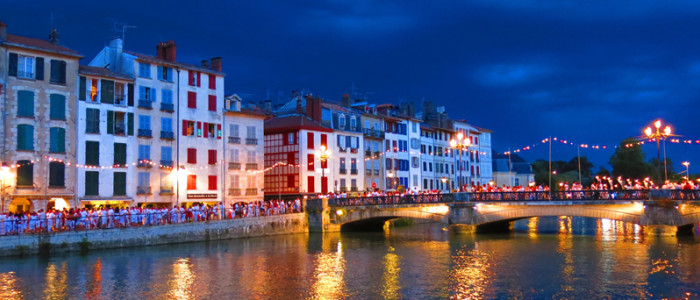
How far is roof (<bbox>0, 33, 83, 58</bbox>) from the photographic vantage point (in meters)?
48.5

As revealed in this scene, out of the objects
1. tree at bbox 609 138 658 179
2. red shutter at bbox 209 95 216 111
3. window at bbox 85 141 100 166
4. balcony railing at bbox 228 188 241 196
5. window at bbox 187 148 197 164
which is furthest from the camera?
tree at bbox 609 138 658 179

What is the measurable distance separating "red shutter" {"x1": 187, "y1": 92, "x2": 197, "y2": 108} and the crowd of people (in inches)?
398

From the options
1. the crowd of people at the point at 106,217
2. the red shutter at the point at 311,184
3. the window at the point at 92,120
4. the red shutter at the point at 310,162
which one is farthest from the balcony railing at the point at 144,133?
the red shutter at the point at 311,184

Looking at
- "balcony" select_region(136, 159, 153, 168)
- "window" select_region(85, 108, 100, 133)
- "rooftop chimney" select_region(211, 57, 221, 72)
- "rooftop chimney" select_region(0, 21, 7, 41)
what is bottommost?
"balcony" select_region(136, 159, 153, 168)

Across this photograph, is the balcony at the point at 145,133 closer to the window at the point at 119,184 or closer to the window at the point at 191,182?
the window at the point at 119,184

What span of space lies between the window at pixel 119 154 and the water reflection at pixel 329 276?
21.0 meters

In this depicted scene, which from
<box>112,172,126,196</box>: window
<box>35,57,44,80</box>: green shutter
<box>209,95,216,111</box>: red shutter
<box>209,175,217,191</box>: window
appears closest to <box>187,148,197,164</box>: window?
<box>209,175,217,191</box>: window

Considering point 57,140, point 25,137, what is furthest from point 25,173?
point 57,140

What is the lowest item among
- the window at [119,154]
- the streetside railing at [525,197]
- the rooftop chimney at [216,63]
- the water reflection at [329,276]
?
the water reflection at [329,276]

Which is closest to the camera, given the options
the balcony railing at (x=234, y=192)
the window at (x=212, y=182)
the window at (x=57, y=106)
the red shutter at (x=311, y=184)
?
the window at (x=57, y=106)

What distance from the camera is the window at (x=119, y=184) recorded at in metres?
55.1

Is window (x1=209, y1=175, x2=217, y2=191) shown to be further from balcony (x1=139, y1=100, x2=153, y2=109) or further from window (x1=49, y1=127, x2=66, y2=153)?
window (x1=49, y1=127, x2=66, y2=153)

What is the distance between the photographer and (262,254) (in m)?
42.5

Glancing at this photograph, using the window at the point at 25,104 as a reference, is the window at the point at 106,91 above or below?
above
